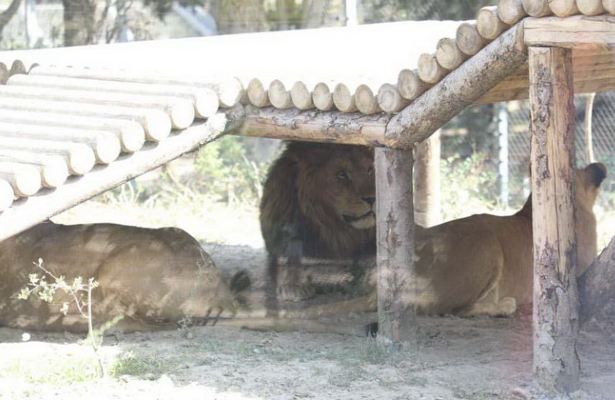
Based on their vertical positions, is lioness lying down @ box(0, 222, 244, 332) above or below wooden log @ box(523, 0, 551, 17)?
below

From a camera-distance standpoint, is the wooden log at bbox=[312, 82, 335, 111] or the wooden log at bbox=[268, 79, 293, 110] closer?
the wooden log at bbox=[312, 82, 335, 111]

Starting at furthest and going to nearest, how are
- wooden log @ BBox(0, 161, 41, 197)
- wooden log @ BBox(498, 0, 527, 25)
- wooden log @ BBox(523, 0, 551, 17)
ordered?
wooden log @ BBox(0, 161, 41, 197) < wooden log @ BBox(498, 0, 527, 25) < wooden log @ BBox(523, 0, 551, 17)

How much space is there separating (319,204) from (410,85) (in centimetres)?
179

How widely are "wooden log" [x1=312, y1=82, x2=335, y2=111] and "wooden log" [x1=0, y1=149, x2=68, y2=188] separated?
1352 mm

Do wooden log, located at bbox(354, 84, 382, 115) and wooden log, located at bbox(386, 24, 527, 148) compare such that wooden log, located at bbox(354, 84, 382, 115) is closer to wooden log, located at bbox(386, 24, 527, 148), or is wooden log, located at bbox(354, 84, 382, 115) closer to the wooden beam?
wooden log, located at bbox(386, 24, 527, 148)

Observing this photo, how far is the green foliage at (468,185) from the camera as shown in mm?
10070

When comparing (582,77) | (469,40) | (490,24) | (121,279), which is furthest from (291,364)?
(582,77)

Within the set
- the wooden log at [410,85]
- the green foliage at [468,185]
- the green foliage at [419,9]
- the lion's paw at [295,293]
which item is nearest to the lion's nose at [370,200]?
the lion's paw at [295,293]

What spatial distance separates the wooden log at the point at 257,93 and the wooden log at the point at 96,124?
2.54 feet

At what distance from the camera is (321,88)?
565 cm

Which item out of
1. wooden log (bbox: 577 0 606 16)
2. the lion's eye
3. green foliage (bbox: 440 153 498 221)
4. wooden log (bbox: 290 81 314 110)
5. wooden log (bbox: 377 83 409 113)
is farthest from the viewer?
green foliage (bbox: 440 153 498 221)

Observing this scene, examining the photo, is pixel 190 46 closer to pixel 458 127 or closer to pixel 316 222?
pixel 316 222

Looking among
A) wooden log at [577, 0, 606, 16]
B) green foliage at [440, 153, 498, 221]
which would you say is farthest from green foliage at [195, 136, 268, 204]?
wooden log at [577, 0, 606, 16]

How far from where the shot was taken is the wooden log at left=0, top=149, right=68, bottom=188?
4996mm
